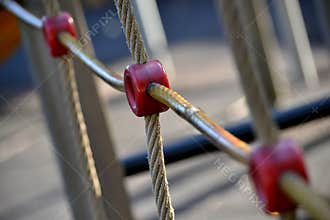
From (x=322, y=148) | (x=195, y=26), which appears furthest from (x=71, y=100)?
(x=195, y=26)

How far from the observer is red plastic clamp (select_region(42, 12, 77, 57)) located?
66cm

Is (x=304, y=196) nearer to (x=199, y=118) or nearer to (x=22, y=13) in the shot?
(x=199, y=118)

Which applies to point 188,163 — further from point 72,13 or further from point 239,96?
point 72,13

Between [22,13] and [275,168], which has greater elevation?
[22,13]

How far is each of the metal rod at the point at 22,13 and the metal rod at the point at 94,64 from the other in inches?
1.9

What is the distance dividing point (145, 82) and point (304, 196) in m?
0.19

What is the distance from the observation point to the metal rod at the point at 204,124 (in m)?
0.35

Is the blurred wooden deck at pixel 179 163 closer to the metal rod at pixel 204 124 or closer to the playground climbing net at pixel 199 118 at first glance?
the playground climbing net at pixel 199 118

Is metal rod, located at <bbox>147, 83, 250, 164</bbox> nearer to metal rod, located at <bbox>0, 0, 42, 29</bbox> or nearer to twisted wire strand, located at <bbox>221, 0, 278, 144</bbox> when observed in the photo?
twisted wire strand, located at <bbox>221, 0, 278, 144</bbox>

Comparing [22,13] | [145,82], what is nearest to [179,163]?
[22,13]

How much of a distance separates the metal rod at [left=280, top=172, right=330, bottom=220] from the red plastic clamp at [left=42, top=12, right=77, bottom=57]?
1.30 ft

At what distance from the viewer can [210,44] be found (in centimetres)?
343

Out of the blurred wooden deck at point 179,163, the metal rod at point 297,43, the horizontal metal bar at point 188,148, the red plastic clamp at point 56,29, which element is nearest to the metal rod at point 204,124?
the red plastic clamp at point 56,29

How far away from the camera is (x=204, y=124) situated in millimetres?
388
